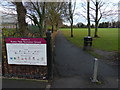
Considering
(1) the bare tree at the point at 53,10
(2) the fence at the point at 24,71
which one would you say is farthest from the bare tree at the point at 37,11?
(2) the fence at the point at 24,71

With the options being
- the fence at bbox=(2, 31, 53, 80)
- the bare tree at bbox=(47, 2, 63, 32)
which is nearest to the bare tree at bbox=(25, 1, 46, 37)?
the bare tree at bbox=(47, 2, 63, 32)

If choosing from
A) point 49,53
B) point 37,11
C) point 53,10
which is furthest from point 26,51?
point 53,10

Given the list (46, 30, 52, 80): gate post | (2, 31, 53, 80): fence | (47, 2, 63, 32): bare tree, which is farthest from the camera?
(47, 2, 63, 32): bare tree

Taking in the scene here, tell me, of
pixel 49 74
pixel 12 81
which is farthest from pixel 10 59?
pixel 49 74

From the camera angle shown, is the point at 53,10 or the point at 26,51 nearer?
the point at 26,51

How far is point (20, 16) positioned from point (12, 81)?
4.03m

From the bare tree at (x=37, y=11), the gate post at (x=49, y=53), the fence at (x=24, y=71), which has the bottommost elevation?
the fence at (x=24, y=71)

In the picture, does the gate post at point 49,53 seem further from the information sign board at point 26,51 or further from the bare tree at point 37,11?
the bare tree at point 37,11

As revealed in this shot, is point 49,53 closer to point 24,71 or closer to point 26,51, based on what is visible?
point 26,51

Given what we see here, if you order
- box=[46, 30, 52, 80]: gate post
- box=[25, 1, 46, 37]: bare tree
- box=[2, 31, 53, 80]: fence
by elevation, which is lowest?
box=[2, 31, 53, 80]: fence

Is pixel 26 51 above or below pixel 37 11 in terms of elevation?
below

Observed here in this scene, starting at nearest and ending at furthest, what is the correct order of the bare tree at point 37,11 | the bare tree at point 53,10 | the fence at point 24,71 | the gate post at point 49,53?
the gate post at point 49,53
the fence at point 24,71
the bare tree at point 37,11
the bare tree at point 53,10

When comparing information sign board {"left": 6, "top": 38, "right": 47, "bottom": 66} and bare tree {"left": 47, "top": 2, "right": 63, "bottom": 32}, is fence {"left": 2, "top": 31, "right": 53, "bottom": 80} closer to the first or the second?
information sign board {"left": 6, "top": 38, "right": 47, "bottom": 66}

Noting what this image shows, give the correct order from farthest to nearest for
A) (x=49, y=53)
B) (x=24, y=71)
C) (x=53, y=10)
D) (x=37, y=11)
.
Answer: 1. (x=53, y=10)
2. (x=37, y=11)
3. (x=24, y=71)
4. (x=49, y=53)
